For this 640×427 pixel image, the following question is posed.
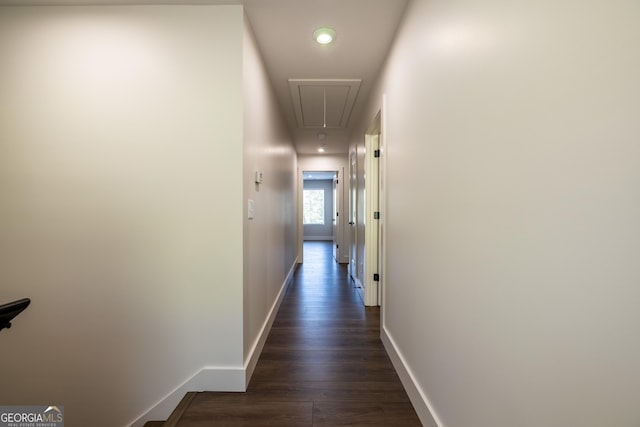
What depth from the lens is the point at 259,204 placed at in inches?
86.4

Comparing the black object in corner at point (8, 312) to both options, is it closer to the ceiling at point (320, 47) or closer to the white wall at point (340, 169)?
the ceiling at point (320, 47)

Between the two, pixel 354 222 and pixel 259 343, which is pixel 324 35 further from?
pixel 354 222

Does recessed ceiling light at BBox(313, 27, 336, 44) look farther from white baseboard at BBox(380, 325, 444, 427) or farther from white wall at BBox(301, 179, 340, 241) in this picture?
white wall at BBox(301, 179, 340, 241)

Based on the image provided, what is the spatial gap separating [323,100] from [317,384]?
2953mm

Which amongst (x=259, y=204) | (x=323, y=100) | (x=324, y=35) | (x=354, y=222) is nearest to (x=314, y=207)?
(x=354, y=222)

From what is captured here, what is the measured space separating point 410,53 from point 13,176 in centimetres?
267

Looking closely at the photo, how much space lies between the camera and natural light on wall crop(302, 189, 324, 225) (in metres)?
10.4

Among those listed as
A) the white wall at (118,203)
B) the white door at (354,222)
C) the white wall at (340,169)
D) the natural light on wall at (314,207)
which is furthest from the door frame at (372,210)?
the natural light on wall at (314,207)

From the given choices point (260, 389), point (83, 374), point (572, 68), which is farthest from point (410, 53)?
point (83, 374)

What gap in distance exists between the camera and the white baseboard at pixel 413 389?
4.37ft

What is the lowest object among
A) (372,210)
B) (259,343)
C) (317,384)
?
(317,384)

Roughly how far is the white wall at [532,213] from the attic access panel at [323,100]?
1558 millimetres

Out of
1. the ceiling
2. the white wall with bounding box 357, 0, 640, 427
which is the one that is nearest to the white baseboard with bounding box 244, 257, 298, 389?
the white wall with bounding box 357, 0, 640, 427

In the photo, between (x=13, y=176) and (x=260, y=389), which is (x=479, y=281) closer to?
(x=260, y=389)
